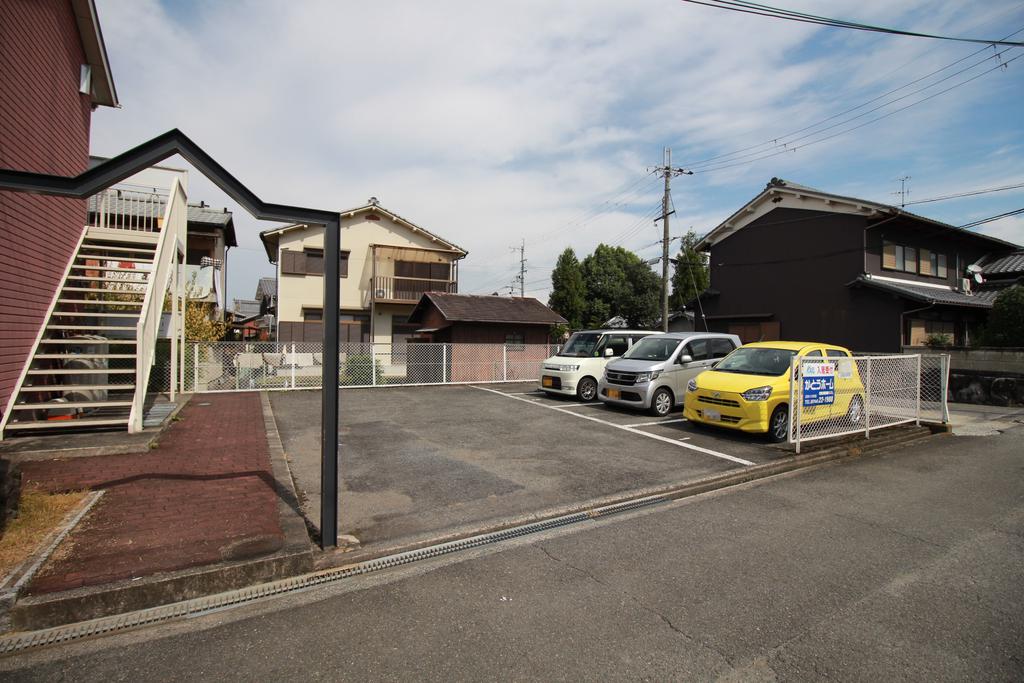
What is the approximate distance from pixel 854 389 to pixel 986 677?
6947 millimetres

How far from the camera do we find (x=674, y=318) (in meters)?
28.0

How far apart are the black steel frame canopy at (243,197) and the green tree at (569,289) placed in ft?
101

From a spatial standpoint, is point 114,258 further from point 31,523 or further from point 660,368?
point 660,368

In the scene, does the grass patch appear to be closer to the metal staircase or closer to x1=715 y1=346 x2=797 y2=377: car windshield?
the metal staircase

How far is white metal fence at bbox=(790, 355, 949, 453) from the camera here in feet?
24.6

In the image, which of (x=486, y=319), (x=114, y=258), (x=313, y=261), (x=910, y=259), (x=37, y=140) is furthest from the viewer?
(x=313, y=261)

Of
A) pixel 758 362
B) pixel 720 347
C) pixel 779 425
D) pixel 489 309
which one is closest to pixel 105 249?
pixel 758 362

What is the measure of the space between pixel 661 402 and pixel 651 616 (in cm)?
754

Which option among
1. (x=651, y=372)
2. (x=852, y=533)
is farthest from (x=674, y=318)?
(x=852, y=533)

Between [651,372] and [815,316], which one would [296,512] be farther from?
[815,316]

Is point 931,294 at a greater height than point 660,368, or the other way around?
point 931,294

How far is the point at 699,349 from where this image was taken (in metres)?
10.9

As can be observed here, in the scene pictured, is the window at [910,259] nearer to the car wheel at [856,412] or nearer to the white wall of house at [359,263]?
the car wheel at [856,412]

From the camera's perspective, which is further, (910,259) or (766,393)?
(910,259)
